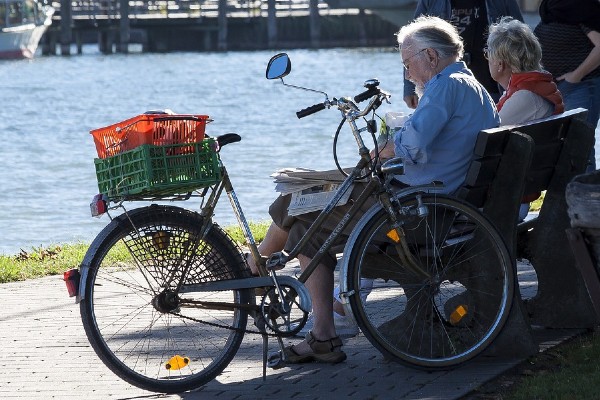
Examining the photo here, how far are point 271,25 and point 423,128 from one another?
80.9 meters

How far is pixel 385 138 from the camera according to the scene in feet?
18.4

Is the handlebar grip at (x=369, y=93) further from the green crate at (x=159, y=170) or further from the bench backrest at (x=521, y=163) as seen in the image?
the green crate at (x=159, y=170)

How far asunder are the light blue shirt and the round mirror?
1.76ft

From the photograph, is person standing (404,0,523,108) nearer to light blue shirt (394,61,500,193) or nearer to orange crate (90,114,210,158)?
light blue shirt (394,61,500,193)

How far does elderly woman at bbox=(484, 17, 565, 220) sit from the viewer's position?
6.12 m

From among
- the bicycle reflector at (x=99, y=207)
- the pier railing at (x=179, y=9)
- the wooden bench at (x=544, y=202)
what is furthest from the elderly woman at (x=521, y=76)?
the pier railing at (x=179, y=9)

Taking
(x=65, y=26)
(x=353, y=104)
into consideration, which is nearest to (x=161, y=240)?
(x=353, y=104)

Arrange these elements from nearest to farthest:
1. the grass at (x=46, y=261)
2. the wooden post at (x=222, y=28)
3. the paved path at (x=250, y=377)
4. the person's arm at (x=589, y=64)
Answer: the paved path at (x=250, y=377) < the person's arm at (x=589, y=64) < the grass at (x=46, y=261) < the wooden post at (x=222, y=28)

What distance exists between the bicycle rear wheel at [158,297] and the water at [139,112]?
22.3ft

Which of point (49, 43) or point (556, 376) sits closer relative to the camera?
point (556, 376)

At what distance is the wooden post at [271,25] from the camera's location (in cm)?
8536

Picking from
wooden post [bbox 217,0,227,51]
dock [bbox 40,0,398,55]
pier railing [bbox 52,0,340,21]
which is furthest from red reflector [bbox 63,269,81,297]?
pier railing [bbox 52,0,340,21]

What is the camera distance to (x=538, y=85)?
6152 millimetres

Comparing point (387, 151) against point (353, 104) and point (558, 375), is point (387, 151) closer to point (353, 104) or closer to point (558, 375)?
point (353, 104)
